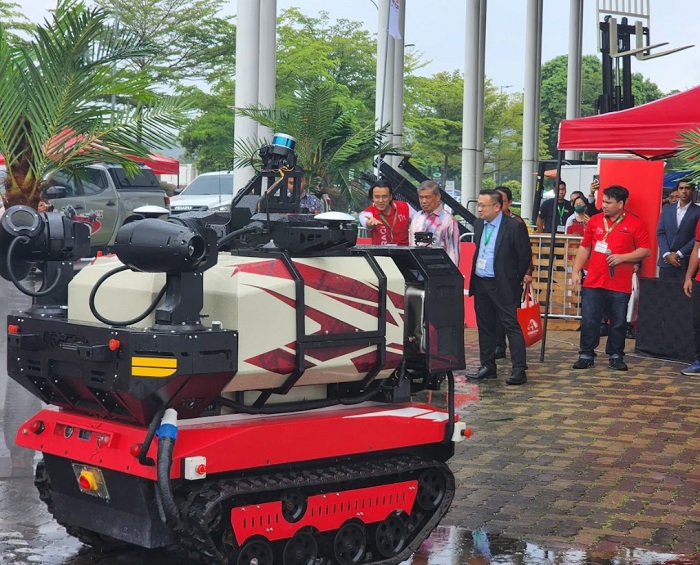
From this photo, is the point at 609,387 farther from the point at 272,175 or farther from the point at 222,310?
the point at 222,310

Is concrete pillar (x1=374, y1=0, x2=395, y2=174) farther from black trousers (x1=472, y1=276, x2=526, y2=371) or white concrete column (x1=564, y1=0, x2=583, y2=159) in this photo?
white concrete column (x1=564, y1=0, x2=583, y2=159)

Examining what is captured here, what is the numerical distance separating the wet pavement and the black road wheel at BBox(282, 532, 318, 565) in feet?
2.05

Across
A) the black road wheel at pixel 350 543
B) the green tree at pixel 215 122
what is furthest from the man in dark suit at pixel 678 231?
the green tree at pixel 215 122

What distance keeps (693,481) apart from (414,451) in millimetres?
2426

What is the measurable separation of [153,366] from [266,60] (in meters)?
8.23

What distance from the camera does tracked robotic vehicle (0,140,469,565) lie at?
16.0ft

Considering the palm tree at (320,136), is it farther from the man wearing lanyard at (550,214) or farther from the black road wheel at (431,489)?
the black road wheel at (431,489)

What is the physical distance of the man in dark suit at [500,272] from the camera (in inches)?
439

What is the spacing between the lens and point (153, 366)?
479 centimetres

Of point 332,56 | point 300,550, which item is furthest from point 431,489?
point 332,56

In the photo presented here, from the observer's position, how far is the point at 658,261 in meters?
14.7

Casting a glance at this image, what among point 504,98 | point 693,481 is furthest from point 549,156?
point 693,481

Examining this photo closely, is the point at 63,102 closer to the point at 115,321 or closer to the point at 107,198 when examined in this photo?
the point at 115,321

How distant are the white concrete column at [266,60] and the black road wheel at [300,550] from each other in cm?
751
